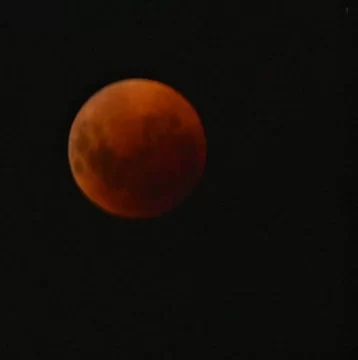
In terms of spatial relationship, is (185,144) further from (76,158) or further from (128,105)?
(76,158)

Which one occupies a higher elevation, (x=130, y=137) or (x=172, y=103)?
(x=172, y=103)

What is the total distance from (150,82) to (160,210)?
2.08ft

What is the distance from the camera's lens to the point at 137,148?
299 centimetres

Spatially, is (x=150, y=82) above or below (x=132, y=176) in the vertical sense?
above

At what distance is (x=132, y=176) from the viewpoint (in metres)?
3.03

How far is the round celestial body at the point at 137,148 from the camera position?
2990mm

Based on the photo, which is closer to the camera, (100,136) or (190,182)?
(100,136)

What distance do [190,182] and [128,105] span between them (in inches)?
19.8

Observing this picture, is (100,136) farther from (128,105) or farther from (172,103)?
(172,103)

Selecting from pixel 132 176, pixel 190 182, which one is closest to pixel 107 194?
pixel 132 176

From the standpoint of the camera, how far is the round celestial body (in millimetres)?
2990

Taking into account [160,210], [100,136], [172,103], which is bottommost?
[160,210]

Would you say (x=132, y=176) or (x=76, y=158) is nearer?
(x=132, y=176)

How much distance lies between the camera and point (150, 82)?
3213 millimetres
